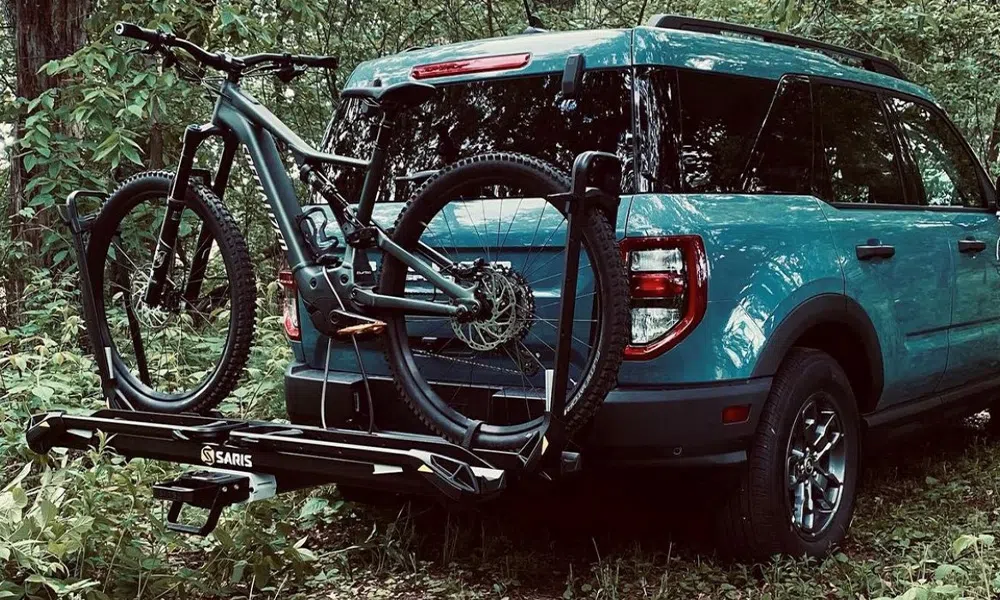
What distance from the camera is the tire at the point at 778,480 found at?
143 inches

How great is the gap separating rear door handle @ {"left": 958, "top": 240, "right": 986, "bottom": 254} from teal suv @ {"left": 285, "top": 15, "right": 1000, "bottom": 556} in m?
0.40

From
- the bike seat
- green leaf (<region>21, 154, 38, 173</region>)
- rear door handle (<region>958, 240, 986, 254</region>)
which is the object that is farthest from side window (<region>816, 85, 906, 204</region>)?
green leaf (<region>21, 154, 38, 173</region>)

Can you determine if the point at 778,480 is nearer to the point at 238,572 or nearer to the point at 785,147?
the point at 785,147

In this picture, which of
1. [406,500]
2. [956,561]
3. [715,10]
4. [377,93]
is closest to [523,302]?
[377,93]

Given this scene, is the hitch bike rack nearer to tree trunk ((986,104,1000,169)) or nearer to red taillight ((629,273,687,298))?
red taillight ((629,273,687,298))

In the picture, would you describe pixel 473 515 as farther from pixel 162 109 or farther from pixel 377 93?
pixel 162 109

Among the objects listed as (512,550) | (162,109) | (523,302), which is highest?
(162,109)

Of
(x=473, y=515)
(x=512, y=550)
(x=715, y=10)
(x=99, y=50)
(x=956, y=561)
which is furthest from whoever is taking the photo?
(x=715, y=10)

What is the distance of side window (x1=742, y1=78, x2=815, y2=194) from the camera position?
3855mm

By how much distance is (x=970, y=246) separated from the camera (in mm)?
5098

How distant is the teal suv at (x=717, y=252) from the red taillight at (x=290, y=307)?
11mm

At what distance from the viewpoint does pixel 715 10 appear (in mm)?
9625

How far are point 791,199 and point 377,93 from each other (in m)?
1.65

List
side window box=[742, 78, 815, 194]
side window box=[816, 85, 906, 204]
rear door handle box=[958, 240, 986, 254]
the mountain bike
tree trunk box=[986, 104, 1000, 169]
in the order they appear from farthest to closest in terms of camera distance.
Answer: tree trunk box=[986, 104, 1000, 169] < rear door handle box=[958, 240, 986, 254] < side window box=[816, 85, 906, 204] < side window box=[742, 78, 815, 194] < the mountain bike
